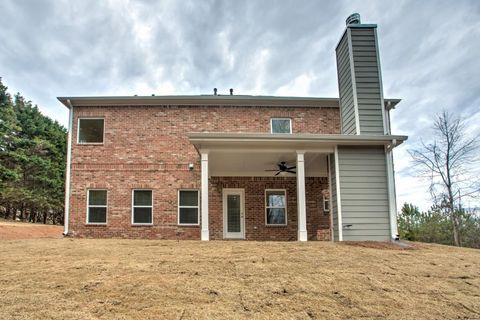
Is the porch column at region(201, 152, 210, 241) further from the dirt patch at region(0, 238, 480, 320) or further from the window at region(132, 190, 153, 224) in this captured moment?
the window at region(132, 190, 153, 224)

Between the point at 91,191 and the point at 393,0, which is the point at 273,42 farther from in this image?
the point at 91,191

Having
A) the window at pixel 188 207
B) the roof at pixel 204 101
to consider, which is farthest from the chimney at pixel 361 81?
the window at pixel 188 207

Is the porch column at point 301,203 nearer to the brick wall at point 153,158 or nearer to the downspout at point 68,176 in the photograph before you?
the brick wall at point 153,158

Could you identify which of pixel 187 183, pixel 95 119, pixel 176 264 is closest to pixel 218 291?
pixel 176 264

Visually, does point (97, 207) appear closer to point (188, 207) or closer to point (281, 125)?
point (188, 207)

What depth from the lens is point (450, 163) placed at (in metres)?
15.1

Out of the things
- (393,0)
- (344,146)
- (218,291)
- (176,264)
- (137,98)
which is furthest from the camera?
(137,98)

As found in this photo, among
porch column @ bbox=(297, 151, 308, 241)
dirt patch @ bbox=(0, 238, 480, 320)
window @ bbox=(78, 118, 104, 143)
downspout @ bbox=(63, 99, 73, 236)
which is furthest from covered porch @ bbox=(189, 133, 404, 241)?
dirt patch @ bbox=(0, 238, 480, 320)

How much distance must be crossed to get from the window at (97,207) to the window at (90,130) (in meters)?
1.86

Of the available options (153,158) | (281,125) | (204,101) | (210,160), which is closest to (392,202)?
(281,125)

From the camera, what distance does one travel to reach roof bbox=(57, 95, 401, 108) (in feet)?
39.5

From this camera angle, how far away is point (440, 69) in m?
13.6

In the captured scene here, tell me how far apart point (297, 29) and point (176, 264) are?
10.6 m

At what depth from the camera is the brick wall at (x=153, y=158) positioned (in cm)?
1156
